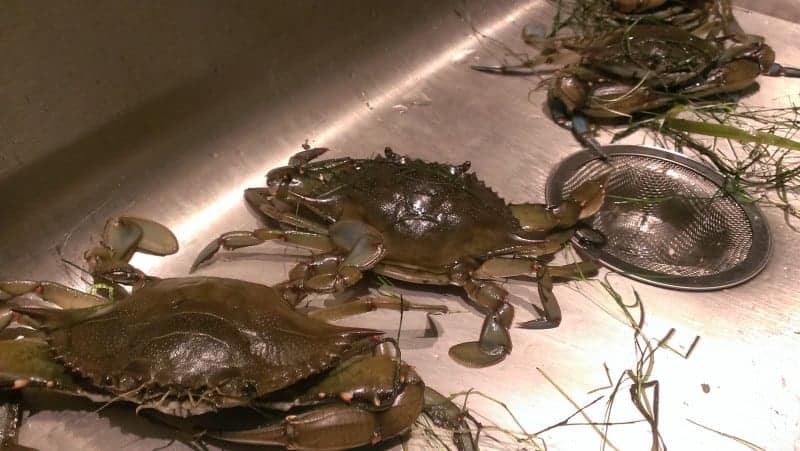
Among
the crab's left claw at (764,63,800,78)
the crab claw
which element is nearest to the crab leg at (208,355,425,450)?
the crab claw

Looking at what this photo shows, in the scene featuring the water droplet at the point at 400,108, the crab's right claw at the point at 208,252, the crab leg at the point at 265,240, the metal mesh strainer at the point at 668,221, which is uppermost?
the water droplet at the point at 400,108

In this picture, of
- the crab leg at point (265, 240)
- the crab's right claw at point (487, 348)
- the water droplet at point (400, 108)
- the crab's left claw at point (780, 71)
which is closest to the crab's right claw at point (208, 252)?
the crab leg at point (265, 240)

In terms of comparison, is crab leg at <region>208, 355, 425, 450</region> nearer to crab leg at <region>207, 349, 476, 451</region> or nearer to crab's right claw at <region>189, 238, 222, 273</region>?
crab leg at <region>207, 349, 476, 451</region>

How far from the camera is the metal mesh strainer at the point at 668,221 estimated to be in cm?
167

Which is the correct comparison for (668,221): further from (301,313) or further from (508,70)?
(301,313)

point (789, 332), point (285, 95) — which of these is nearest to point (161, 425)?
point (285, 95)

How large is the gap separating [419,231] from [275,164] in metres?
0.63

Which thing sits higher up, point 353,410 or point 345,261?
point 345,261

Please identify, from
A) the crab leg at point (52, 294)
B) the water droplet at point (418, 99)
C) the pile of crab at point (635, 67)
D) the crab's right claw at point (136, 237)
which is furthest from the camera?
the water droplet at point (418, 99)

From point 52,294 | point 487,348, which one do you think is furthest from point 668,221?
point 52,294

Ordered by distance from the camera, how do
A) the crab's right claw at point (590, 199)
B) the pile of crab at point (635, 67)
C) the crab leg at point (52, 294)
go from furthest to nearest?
the pile of crab at point (635, 67), the crab's right claw at point (590, 199), the crab leg at point (52, 294)

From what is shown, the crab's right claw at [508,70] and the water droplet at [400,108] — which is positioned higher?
Answer: the crab's right claw at [508,70]

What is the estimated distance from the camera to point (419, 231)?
4.83 ft

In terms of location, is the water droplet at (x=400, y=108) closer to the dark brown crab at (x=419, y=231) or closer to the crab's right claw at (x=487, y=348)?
the dark brown crab at (x=419, y=231)
